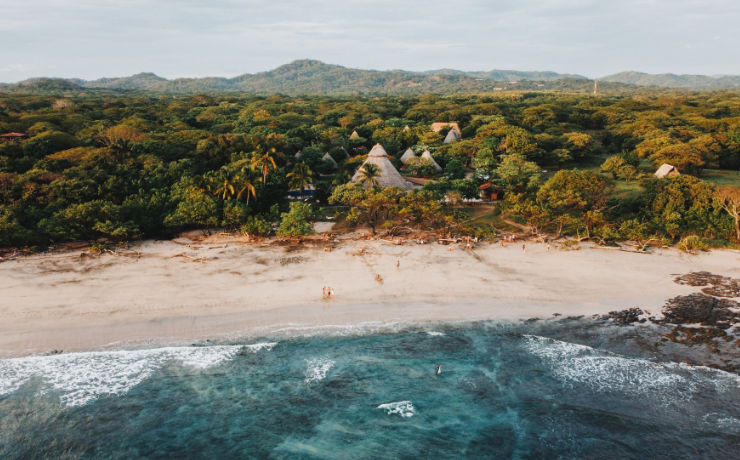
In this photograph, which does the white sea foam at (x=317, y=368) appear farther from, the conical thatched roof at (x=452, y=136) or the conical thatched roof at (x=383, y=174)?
the conical thatched roof at (x=452, y=136)

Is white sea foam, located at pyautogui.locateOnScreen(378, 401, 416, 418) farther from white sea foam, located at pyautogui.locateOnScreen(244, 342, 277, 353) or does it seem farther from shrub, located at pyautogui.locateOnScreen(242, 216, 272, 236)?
shrub, located at pyautogui.locateOnScreen(242, 216, 272, 236)

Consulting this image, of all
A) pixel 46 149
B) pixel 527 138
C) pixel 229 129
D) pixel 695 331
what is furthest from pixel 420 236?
pixel 229 129

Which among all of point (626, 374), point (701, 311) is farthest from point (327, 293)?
point (701, 311)

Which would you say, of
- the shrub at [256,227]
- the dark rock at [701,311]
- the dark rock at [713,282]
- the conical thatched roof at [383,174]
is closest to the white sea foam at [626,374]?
the dark rock at [701,311]

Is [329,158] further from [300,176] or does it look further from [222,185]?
[222,185]

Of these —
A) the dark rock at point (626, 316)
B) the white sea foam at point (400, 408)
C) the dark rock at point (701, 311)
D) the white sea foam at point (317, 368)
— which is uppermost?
the dark rock at point (701, 311)
